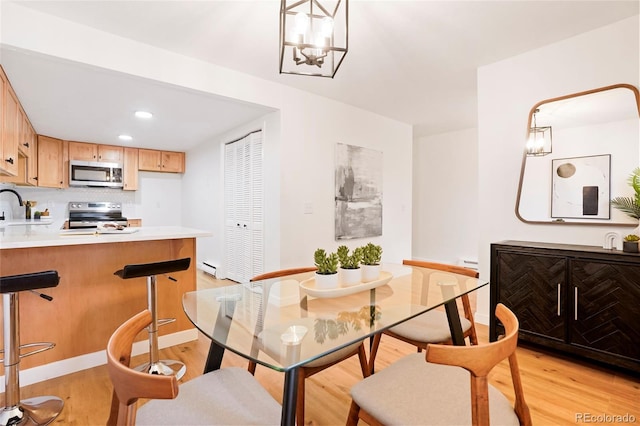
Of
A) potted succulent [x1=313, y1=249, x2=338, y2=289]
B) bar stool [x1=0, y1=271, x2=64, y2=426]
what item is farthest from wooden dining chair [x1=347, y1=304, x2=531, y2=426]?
bar stool [x1=0, y1=271, x2=64, y2=426]

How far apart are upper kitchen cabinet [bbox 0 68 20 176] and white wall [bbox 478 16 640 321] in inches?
157

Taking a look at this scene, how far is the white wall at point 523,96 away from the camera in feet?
7.33

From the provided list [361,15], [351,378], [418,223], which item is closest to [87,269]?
[351,378]

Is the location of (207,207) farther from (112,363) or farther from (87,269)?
(112,363)

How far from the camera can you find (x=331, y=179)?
12.2 feet

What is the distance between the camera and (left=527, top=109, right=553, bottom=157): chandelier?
255 cm

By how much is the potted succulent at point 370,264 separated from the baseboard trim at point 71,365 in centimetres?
177

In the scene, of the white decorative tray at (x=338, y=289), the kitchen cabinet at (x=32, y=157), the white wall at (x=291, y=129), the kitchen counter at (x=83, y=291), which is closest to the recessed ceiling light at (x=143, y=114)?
the white wall at (x=291, y=129)

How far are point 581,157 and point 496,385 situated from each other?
179 centimetres

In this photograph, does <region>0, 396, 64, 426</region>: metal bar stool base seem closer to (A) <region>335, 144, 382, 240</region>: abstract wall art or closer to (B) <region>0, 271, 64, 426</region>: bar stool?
(B) <region>0, 271, 64, 426</region>: bar stool

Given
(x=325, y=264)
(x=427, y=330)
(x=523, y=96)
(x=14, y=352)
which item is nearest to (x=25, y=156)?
(x=14, y=352)

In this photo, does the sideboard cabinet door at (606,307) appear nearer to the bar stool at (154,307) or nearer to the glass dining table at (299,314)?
the glass dining table at (299,314)

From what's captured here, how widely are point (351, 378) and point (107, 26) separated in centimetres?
289

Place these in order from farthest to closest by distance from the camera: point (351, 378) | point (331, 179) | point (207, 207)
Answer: point (207, 207)
point (331, 179)
point (351, 378)
